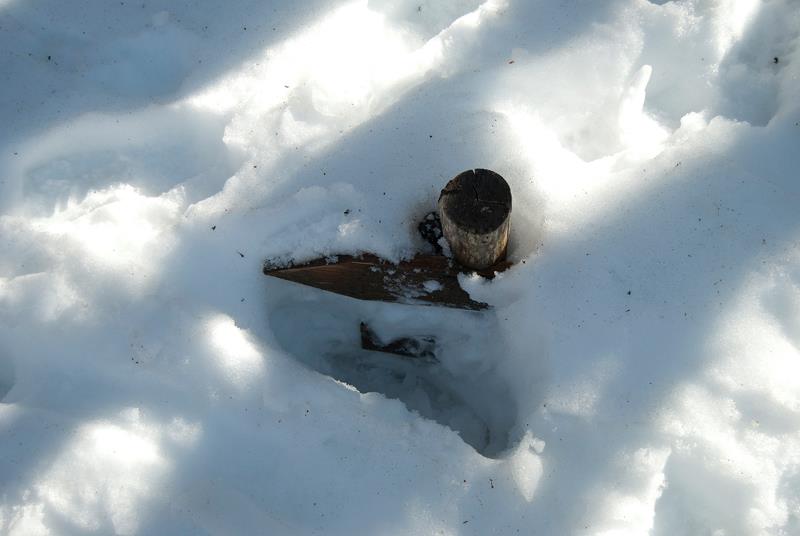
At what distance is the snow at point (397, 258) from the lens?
1.97 meters

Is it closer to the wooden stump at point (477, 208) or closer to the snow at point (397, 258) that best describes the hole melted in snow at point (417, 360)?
the snow at point (397, 258)

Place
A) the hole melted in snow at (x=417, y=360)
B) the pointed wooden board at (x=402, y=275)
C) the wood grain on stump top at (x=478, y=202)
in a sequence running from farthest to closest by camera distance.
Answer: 1. the hole melted in snow at (x=417, y=360)
2. the pointed wooden board at (x=402, y=275)
3. the wood grain on stump top at (x=478, y=202)

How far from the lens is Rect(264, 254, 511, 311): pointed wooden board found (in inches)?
84.7

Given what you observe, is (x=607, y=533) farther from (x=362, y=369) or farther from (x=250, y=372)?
(x=250, y=372)

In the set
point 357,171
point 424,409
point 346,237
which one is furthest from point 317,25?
point 424,409

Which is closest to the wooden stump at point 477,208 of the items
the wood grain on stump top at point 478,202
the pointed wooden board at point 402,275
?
the wood grain on stump top at point 478,202

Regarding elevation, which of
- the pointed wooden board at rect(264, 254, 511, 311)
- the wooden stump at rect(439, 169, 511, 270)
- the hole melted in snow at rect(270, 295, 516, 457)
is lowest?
the hole melted in snow at rect(270, 295, 516, 457)

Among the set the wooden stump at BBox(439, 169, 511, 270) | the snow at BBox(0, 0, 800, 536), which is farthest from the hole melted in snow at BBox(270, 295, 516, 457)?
the wooden stump at BBox(439, 169, 511, 270)

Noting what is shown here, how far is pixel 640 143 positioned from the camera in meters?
2.43

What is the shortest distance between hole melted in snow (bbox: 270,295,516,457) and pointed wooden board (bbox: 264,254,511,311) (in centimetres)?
11

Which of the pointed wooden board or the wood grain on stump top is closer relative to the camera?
the wood grain on stump top

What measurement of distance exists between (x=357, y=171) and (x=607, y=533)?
154 cm

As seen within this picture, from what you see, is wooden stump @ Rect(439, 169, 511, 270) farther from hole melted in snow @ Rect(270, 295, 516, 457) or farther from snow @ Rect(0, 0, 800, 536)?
hole melted in snow @ Rect(270, 295, 516, 457)

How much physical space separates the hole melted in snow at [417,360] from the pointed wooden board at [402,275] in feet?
0.36
